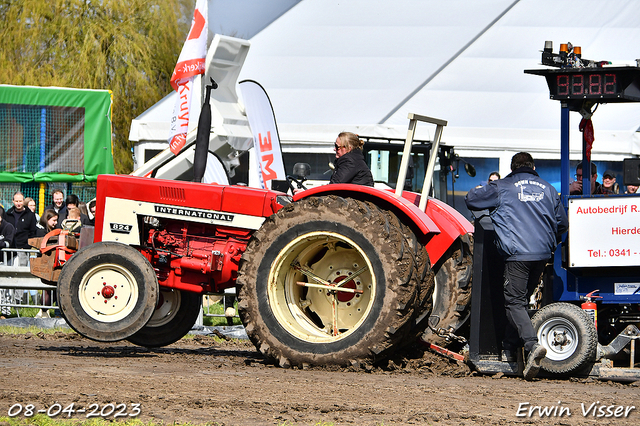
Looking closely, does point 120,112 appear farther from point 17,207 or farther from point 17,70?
point 17,207

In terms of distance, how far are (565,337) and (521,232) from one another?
0.84 metres

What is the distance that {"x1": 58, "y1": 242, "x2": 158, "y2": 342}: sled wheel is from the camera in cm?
691

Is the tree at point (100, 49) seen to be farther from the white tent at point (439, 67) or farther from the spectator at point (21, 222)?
the spectator at point (21, 222)

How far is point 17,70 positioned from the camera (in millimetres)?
20891

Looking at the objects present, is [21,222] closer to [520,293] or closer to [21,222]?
[21,222]

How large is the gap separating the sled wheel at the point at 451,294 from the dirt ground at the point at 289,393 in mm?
385

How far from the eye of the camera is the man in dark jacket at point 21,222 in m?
12.4

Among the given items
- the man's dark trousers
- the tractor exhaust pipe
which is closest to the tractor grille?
the tractor exhaust pipe

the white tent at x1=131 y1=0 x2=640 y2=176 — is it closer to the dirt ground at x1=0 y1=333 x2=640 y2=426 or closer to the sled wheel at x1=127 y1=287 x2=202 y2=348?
Result: the sled wheel at x1=127 y1=287 x2=202 y2=348

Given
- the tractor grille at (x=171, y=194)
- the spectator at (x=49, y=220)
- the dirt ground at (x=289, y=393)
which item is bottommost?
the dirt ground at (x=289, y=393)

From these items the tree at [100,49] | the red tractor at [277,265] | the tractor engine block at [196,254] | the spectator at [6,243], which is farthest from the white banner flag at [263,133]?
the tree at [100,49]

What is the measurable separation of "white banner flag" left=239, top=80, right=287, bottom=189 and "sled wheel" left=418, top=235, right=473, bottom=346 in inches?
168

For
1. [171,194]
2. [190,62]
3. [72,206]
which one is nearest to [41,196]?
[72,206]

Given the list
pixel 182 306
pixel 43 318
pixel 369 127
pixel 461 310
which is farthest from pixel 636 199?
pixel 369 127
